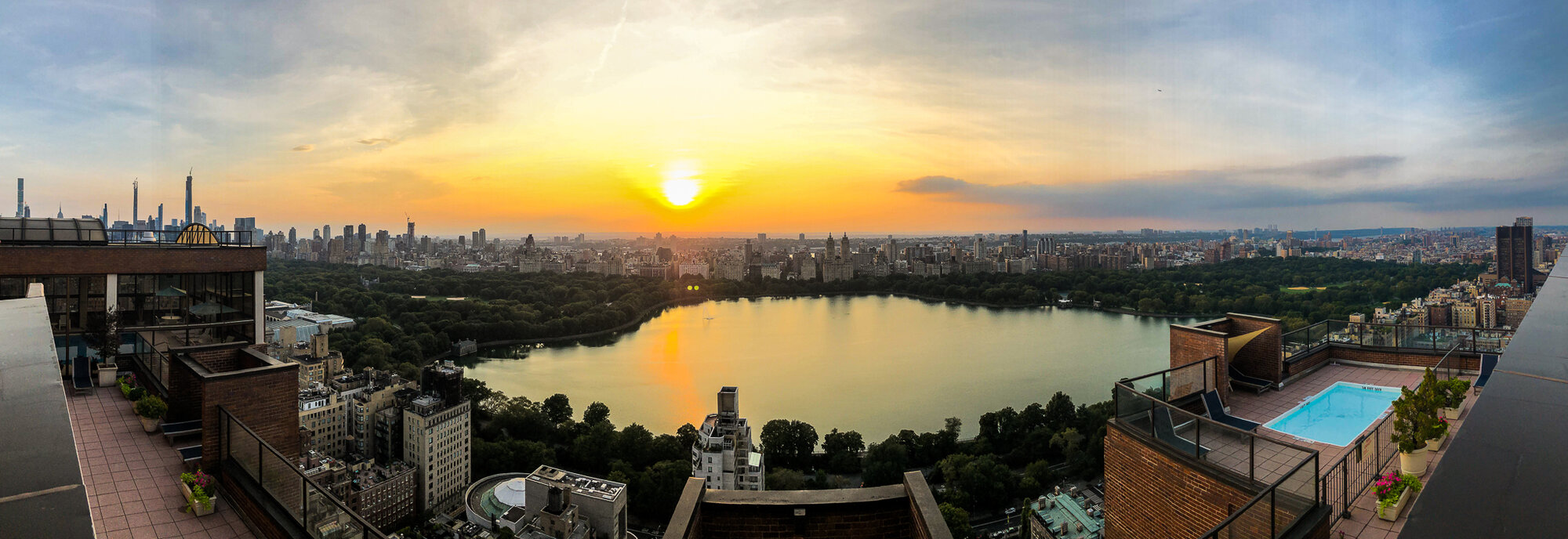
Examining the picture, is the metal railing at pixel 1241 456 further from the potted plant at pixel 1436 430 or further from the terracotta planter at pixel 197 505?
the terracotta planter at pixel 197 505

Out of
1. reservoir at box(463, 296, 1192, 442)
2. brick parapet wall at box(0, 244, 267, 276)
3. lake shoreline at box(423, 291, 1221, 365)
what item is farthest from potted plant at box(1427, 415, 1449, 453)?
lake shoreline at box(423, 291, 1221, 365)

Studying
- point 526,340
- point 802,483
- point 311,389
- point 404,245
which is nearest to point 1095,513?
point 802,483

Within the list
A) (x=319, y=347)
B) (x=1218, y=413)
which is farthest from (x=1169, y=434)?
(x=319, y=347)

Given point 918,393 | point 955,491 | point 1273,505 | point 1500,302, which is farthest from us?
point 918,393

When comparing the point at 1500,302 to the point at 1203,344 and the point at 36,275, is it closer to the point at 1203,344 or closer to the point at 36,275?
the point at 1203,344

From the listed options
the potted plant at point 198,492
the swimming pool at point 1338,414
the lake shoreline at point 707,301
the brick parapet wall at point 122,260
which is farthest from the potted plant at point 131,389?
the lake shoreline at point 707,301

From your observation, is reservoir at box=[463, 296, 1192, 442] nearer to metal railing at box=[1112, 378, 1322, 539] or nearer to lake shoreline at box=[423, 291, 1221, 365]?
lake shoreline at box=[423, 291, 1221, 365]
